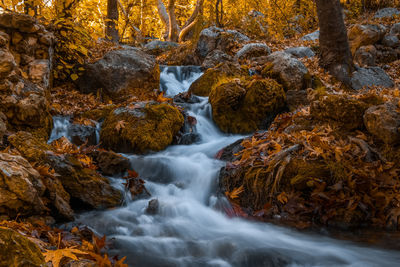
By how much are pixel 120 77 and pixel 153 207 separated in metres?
5.48

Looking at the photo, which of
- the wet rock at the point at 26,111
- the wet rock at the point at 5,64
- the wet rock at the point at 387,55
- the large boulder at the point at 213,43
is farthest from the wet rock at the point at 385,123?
the large boulder at the point at 213,43

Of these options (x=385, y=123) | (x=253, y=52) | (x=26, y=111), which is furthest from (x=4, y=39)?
(x=253, y=52)

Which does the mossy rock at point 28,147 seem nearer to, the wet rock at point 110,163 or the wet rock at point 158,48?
the wet rock at point 110,163

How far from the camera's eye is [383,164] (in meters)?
3.65

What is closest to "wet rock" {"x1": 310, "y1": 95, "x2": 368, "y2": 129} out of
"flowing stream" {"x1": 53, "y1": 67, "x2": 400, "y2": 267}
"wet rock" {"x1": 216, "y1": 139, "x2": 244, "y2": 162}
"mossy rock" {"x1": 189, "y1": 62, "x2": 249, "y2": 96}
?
"wet rock" {"x1": 216, "y1": 139, "x2": 244, "y2": 162}

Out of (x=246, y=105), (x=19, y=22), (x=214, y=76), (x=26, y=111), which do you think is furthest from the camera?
(x=214, y=76)

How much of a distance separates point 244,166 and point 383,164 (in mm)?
1758

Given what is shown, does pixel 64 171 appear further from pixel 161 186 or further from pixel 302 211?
pixel 302 211

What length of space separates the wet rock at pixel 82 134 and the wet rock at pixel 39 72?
3.97 ft

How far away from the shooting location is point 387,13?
12.6 metres

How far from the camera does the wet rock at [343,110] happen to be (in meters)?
4.20

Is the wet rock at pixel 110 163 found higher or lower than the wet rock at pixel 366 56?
lower

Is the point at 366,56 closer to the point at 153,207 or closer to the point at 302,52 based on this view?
the point at 302,52

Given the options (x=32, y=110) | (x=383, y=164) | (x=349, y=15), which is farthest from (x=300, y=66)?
(x=349, y=15)
